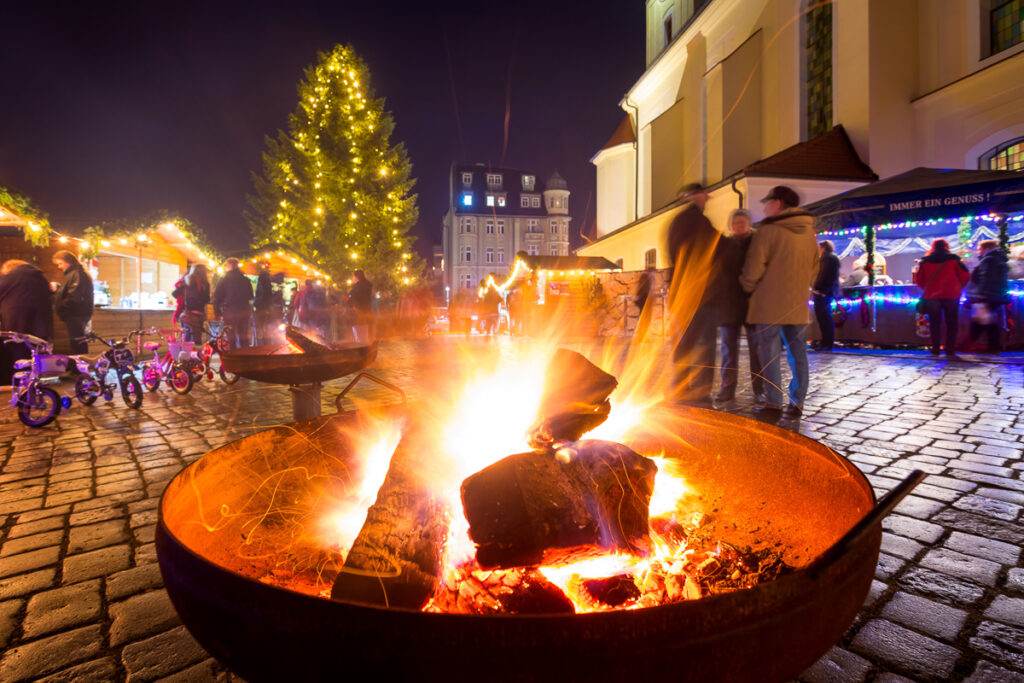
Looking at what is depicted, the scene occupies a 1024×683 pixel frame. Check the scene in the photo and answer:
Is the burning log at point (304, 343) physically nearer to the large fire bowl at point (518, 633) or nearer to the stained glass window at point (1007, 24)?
the large fire bowl at point (518, 633)

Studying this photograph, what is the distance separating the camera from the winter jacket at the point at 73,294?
7379 millimetres

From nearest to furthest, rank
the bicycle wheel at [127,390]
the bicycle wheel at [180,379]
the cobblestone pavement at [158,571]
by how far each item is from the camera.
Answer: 1. the cobblestone pavement at [158,571]
2. the bicycle wheel at [127,390]
3. the bicycle wheel at [180,379]

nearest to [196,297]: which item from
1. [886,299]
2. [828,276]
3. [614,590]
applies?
[614,590]

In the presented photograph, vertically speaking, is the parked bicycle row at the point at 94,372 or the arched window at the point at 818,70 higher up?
the arched window at the point at 818,70

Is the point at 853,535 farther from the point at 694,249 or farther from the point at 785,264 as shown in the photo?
the point at 694,249

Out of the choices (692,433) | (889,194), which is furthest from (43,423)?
(889,194)

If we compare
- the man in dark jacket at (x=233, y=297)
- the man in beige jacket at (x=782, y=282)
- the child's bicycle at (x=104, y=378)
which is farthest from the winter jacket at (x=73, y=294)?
the man in beige jacket at (x=782, y=282)

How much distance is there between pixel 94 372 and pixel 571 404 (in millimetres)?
Answer: 7060

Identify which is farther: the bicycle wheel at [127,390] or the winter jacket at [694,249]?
the bicycle wheel at [127,390]

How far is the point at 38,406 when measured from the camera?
508 centimetres

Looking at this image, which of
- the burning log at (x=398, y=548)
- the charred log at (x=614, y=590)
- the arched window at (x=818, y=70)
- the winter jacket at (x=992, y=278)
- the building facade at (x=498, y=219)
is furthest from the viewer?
the building facade at (x=498, y=219)

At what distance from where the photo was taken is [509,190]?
65688 mm

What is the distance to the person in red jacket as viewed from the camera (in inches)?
347

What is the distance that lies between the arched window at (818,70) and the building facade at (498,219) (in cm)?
4833
